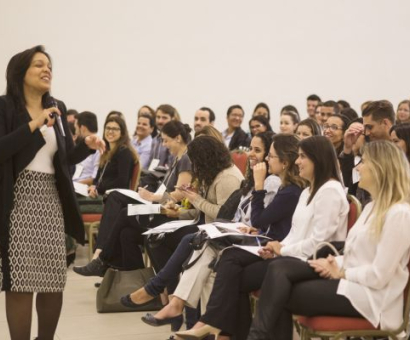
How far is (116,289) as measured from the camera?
177 inches

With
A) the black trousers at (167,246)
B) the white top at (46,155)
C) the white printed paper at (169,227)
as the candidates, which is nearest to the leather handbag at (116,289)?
the black trousers at (167,246)

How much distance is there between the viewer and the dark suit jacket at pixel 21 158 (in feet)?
9.48

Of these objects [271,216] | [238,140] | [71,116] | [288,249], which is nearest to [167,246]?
[271,216]

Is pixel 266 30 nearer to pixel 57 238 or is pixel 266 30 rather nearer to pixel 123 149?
pixel 123 149

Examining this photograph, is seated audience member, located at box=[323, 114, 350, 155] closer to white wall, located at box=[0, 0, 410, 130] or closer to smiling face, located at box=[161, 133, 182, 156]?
smiling face, located at box=[161, 133, 182, 156]

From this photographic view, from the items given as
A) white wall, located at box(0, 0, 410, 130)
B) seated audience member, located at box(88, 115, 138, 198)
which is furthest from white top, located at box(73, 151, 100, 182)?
white wall, located at box(0, 0, 410, 130)

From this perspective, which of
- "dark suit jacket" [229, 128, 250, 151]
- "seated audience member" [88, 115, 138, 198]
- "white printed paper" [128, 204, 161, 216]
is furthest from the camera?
"dark suit jacket" [229, 128, 250, 151]

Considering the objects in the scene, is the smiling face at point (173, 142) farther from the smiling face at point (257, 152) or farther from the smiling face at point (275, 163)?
the smiling face at point (275, 163)

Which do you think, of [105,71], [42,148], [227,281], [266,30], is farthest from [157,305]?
[266,30]

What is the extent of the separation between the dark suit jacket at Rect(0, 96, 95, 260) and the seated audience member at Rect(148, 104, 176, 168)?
304 cm

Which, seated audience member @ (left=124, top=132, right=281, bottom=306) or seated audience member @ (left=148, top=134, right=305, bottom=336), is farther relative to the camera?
seated audience member @ (left=124, top=132, right=281, bottom=306)

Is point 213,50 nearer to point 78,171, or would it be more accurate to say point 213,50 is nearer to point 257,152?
point 78,171

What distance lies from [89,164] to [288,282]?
4.36m

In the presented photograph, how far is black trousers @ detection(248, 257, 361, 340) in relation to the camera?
2633mm
